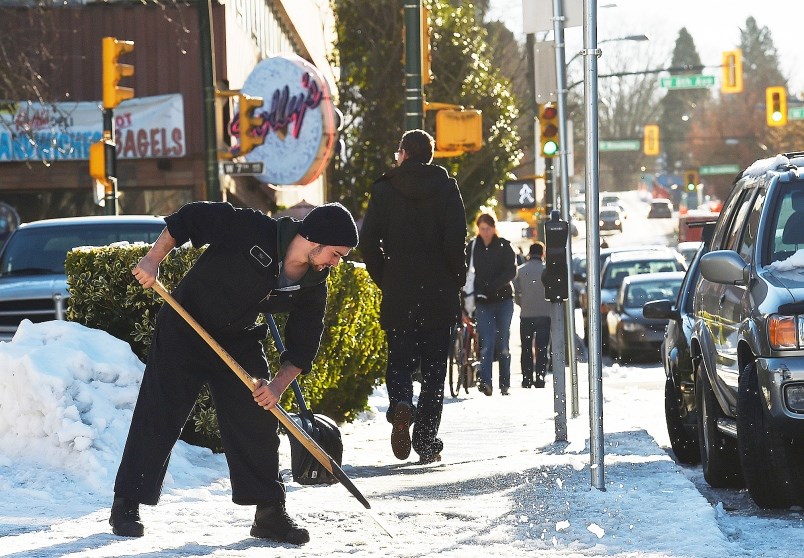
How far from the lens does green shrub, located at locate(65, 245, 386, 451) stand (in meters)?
9.53

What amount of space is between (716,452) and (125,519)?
11.6 ft

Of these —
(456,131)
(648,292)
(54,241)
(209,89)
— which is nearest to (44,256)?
(54,241)

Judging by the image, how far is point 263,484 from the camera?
23.1ft

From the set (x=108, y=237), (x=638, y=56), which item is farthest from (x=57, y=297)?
(x=638, y=56)

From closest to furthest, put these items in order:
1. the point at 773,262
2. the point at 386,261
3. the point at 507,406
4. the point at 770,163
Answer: the point at 773,262
the point at 770,163
the point at 386,261
the point at 507,406

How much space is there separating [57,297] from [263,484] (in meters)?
6.50

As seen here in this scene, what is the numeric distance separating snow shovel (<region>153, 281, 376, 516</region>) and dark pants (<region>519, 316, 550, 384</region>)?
1286 centimetres

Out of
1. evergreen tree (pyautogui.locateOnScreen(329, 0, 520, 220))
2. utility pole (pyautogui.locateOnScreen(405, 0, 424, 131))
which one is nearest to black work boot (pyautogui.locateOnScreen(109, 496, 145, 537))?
utility pole (pyautogui.locateOnScreen(405, 0, 424, 131))

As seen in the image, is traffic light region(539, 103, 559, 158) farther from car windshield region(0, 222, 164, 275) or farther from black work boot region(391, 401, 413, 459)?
black work boot region(391, 401, 413, 459)

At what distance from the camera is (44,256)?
15406mm

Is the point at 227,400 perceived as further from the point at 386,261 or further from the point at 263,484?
the point at 386,261

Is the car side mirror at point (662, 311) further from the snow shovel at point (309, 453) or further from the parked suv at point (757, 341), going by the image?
the snow shovel at point (309, 453)

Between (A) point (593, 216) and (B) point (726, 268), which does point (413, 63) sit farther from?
(A) point (593, 216)

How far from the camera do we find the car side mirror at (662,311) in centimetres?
1068
